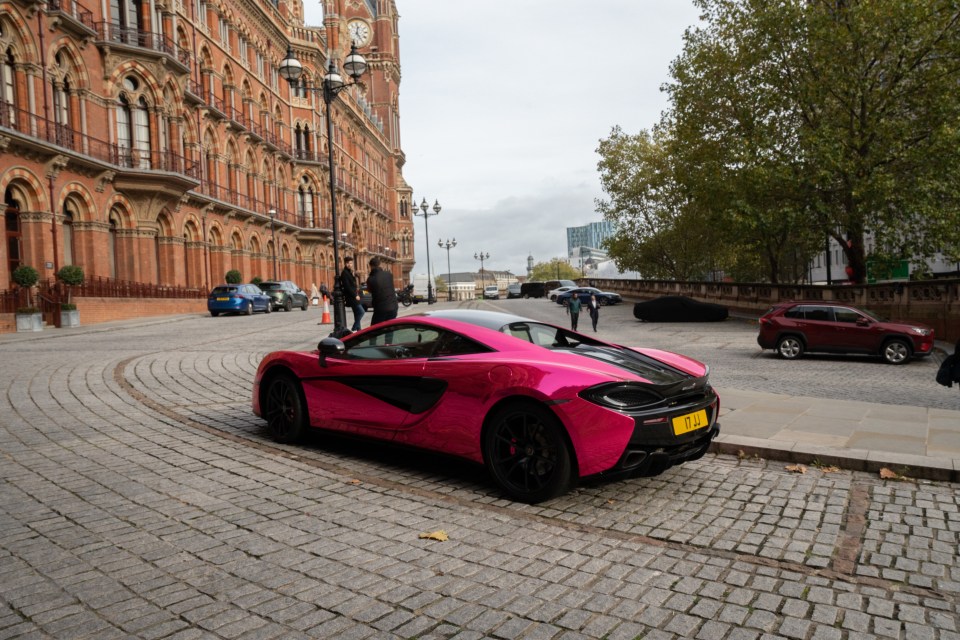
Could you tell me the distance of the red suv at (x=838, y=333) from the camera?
49.3ft

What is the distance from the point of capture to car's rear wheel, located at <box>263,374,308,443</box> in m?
6.27

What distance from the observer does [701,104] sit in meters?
29.7

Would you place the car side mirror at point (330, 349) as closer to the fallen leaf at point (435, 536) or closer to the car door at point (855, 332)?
the fallen leaf at point (435, 536)

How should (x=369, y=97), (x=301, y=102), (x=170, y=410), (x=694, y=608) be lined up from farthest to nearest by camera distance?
(x=369, y=97), (x=301, y=102), (x=170, y=410), (x=694, y=608)

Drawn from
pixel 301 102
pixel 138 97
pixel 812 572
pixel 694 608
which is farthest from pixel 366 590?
pixel 301 102

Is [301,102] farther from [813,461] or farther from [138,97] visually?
[813,461]

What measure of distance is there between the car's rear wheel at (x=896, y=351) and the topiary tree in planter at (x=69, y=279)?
25.8m

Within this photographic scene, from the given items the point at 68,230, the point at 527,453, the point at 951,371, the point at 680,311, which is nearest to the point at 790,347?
the point at 951,371

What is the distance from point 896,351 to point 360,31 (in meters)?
91.1

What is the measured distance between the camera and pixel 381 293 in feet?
40.7

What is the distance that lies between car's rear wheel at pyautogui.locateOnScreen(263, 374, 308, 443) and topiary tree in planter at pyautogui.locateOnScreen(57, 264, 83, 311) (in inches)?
862

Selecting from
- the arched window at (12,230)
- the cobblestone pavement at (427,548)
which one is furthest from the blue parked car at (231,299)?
the cobblestone pavement at (427,548)

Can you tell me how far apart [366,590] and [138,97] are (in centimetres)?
3583

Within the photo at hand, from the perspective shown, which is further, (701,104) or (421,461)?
(701,104)
